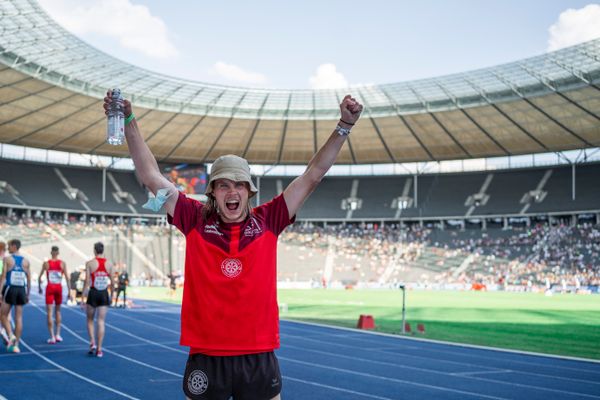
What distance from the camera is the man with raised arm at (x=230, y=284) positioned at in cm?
332

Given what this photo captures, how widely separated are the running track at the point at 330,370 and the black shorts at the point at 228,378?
5292mm

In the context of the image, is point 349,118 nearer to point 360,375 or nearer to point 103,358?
point 360,375

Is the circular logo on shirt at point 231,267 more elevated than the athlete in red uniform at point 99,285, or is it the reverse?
the circular logo on shirt at point 231,267

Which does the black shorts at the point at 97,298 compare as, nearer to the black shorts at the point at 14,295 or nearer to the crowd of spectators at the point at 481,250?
the black shorts at the point at 14,295

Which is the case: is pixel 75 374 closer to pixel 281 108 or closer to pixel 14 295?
pixel 14 295

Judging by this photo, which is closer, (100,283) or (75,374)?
(75,374)

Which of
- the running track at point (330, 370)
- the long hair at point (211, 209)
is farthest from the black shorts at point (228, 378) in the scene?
the running track at point (330, 370)

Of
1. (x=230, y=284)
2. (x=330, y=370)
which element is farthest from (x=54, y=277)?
(x=230, y=284)

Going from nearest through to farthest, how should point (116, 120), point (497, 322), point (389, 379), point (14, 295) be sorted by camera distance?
point (116, 120) < point (389, 379) < point (14, 295) < point (497, 322)

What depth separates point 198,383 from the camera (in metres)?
3.32

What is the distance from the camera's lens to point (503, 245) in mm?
53406

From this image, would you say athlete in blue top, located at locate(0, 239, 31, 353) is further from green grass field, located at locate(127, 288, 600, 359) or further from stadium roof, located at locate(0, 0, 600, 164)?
stadium roof, located at locate(0, 0, 600, 164)

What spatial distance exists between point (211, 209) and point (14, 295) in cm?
960

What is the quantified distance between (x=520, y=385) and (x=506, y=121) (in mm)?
39714
